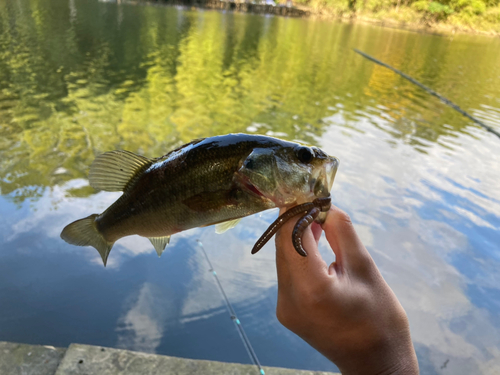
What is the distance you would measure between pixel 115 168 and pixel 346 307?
1317 millimetres

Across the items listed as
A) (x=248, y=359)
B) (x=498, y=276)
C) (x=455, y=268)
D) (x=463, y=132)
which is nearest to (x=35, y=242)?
(x=248, y=359)

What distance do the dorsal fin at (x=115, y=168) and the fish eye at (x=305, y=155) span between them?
78cm

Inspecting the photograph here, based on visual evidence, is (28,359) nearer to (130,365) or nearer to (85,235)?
(130,365)

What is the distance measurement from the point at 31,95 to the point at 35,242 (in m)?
8.19

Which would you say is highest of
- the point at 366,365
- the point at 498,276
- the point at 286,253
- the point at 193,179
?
the point at 193,179

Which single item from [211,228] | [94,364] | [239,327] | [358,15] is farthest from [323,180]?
[358,15]

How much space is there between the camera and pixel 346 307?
1.59 metres

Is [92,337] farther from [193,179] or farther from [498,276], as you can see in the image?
[498,276]

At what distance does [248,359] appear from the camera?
4309 mm

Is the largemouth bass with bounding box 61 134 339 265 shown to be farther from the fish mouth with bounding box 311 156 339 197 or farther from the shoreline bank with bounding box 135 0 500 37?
the shoreline bank with bounding box 135 0 500 37

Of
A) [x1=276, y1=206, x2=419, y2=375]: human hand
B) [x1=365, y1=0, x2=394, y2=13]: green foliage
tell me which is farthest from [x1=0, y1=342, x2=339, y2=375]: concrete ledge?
[x1=365, y1=0, x2=394, y2=13]: green foliage

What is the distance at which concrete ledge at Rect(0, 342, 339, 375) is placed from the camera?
3.26 metres

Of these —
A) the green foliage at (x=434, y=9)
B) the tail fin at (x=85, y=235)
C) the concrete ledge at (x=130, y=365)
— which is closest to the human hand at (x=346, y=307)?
the tail fin at (x=85, y=235)

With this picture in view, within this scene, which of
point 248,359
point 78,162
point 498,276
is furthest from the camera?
point 78,162
